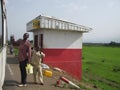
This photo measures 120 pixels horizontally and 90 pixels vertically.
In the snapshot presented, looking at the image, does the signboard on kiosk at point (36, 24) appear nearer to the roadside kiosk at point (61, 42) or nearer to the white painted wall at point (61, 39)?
the roadside kiosk at point (61, 42)

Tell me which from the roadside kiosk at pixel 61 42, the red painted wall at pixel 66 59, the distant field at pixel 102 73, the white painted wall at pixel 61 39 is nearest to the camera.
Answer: the roadside kiosk at pixel 61 42

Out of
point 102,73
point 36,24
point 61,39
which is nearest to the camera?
point 36,24

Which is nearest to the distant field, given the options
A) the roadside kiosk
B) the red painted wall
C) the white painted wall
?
the red painted wall

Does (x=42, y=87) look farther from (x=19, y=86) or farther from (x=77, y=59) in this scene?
(x=77, y=59)

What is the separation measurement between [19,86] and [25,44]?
5.65 ft

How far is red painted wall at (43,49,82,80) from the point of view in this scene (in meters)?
20.4

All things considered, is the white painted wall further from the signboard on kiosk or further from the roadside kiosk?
the signboard on kiosk

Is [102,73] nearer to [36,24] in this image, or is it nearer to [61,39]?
[61,39]

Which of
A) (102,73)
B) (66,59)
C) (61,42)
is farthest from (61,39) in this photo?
(102,73)

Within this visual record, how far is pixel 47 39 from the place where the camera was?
67.7 feet

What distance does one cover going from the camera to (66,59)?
20.9 m

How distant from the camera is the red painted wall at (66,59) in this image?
2042 cm

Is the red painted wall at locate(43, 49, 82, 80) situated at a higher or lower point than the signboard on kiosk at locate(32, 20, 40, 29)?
lower

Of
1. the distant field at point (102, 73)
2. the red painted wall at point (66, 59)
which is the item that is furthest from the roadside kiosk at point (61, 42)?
the distant field at point (102, 73)
